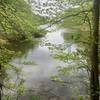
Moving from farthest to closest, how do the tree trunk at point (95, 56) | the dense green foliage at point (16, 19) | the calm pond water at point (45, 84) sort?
1. the calm pond water at point (45, 84)
2. the tree trunk at point (95, 56)
3. the dense green foliage at point (16, 19)

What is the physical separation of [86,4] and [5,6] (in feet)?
11.6

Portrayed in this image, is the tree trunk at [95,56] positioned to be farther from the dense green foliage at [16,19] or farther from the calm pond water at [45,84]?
the dense green foliage at [16,19]

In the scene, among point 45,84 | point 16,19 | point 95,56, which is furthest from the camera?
point 45,84

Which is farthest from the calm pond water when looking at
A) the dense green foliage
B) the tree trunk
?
the tree trunk

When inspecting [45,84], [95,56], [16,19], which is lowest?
[45,84]

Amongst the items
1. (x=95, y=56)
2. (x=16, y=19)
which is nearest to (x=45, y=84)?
(x=95, y=56)

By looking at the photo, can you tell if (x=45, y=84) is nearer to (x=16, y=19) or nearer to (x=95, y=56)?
(x=95, y=56)

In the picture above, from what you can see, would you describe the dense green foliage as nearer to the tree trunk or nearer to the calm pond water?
the calm pond water

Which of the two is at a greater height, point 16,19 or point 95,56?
point 16,19

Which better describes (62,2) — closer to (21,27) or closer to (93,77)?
(21,27)

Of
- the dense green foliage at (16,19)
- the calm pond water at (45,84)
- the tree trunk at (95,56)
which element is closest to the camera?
the dense green foliage at (16,19)

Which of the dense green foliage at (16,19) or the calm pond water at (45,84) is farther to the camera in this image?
the calm pond water at (45,84)

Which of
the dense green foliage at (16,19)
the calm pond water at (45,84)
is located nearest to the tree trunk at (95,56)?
the calm pond water at (45,84)

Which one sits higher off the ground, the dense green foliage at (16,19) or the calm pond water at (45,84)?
the dense green foliage at (16,19)
